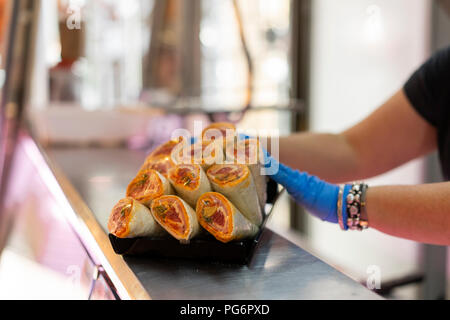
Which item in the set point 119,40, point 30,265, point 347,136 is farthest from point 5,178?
point 119,40

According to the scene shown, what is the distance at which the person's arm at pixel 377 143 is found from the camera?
1104mm

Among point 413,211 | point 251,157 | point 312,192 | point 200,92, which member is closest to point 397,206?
point 413,211

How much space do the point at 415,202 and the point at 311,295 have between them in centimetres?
32

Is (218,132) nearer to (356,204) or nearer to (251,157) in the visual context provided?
(251,157)

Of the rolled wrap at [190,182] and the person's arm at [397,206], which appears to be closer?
the rolled wrap at [190,182]

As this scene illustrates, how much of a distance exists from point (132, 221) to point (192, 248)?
0.08 m

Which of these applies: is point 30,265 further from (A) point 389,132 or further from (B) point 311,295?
(A) point 389,132

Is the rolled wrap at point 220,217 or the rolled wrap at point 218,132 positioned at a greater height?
the rolled wrap at point 218,132

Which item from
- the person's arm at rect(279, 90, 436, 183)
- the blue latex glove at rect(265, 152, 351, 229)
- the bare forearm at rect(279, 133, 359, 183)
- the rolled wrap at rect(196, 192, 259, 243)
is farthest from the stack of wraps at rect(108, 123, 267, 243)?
the person's arm at rect(279, 90, 436, 183)

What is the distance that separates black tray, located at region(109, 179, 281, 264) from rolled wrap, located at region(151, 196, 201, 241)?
0.05 feet

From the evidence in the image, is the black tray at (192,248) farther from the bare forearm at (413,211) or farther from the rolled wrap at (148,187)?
the bare forearm at (413,211)

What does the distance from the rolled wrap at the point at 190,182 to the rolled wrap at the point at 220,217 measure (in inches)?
0.6

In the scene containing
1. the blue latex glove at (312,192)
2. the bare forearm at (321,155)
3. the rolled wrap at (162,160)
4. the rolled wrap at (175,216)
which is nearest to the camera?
the rolled wrap at (175,216)

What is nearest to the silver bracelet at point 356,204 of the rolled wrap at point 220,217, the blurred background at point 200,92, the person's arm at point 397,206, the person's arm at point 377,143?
the person's arm at point 397,206
